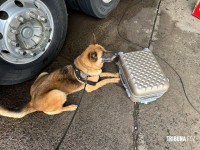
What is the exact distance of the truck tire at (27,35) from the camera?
2.01 meters

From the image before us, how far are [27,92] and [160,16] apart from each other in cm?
206

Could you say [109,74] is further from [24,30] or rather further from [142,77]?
[24,30]

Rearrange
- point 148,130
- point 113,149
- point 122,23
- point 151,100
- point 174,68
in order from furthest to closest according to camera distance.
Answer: point 122,23, point 174,68, point 151,100, point 148,130, point 113,149

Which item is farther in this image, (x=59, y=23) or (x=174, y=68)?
(x=174, y=68)

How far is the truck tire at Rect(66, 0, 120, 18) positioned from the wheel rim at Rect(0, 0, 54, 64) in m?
0.61

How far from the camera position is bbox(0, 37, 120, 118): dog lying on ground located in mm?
2186

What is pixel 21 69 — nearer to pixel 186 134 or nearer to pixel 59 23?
pixel 59 23

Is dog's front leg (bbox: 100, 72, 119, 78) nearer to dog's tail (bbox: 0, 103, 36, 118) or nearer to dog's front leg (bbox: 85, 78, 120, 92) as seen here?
dog's front leg (bbox: 85, 78, 120, 92)

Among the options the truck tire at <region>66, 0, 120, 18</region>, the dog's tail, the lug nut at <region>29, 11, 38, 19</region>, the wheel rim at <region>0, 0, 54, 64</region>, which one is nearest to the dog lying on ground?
the dog's tail

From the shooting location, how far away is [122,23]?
3.28 meters

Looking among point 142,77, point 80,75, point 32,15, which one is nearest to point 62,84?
point 80,75

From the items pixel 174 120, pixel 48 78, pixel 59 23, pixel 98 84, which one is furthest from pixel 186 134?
pixel 59 23

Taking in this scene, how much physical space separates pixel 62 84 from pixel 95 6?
3.48 feet

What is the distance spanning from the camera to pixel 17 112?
2.20 metres
